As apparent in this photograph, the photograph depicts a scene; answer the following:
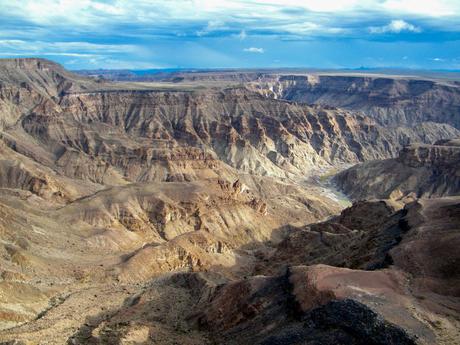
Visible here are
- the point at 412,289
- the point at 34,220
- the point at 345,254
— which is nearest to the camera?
the point at 412,289

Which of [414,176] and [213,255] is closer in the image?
[213,255]

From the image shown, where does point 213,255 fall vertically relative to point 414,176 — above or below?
below

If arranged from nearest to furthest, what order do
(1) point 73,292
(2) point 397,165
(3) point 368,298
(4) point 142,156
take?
1. (3) point 368,298
2. (1) point 73,292
3. (4) point 142,156
4. (2) point 397,165

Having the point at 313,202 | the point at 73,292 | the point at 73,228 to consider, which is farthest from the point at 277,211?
the point at 73,292

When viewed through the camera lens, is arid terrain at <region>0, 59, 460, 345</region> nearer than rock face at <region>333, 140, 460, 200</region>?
Yes

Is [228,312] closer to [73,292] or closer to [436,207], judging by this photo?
[73,292]

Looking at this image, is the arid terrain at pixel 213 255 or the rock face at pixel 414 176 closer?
the arid terrain at pixel 213 255

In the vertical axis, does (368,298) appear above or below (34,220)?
above

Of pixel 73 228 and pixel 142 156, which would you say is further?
pixel 142 156
